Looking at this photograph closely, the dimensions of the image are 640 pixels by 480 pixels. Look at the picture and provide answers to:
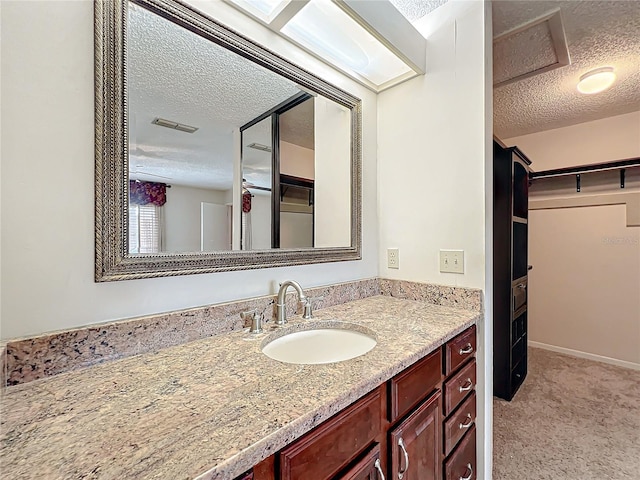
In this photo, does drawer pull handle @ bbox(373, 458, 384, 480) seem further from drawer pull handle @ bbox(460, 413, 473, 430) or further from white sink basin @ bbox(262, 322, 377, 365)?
drawer pull handle @ bbox(460, 413, 473, 430)

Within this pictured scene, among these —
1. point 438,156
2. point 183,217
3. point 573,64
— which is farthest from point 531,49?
point 183,217

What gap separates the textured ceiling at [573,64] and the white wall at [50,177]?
1819 millimetres

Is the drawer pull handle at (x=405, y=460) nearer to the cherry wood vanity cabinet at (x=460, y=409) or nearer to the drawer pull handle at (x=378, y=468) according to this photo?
the drawer pull handle at (x=378, y=468)

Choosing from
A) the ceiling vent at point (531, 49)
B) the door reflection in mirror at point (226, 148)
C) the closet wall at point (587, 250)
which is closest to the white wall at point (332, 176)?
the door reflection in mirror at point (226, 148)

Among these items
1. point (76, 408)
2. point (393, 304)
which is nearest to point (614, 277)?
point (393, 304)

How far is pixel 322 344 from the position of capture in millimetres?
1147

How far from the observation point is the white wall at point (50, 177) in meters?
0.68

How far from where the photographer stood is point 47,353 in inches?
27.7

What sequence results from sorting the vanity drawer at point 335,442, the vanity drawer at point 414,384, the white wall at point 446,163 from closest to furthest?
1. the vanity drawer at point 335,442
2. the vanity drawer at point 414,384
3. the white wall at point 446,163

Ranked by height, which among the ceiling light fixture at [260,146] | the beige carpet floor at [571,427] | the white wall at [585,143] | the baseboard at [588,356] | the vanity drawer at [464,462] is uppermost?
the white wall at [585,143]

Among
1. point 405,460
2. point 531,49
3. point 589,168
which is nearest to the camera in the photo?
point 405,460

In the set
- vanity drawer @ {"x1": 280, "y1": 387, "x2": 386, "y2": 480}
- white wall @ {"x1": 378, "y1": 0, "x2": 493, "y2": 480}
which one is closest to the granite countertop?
vanity drawer @ {"x1": 280, "y1": 387, "x2": 386, "y2": 480}

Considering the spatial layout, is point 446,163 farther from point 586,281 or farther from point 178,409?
point 586,281

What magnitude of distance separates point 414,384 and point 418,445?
0.69 feet
